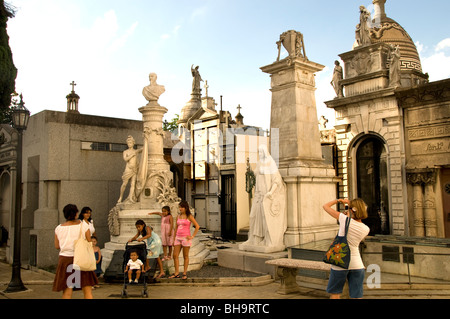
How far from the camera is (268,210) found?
884 cm

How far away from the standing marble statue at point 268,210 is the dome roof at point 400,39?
1239 centimetres

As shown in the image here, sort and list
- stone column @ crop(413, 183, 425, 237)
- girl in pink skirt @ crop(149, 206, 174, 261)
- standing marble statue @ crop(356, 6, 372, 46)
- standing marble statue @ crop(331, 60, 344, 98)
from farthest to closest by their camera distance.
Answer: standing marble statue @ crop(331, 60, 344, 98) < standing marble statue @ crop(356, 6, 372, 46) < stone column @ crop(413, 183, 425, 237) < girl in pink skirt @ crop(149, 206, 174, 261)

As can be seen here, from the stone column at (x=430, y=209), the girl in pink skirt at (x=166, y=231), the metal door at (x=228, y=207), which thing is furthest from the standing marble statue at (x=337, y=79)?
the girl in pink skirt at (x=166, y=231)

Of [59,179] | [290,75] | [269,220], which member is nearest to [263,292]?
[269,220]

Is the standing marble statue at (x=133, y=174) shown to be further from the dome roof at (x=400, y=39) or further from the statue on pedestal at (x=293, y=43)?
the dome roof at (x=400, y=39)

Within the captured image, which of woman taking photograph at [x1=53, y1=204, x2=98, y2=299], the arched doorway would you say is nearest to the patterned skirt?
woman taking photograph at [x1=53, y1=204, x2=98, y2=299]

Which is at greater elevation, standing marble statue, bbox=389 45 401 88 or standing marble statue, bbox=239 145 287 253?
standing marble statue, bbox=389 45 401 88

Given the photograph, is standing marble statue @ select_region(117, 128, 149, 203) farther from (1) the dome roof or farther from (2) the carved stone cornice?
(1) the dome roof

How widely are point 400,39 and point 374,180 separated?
7.68 meters

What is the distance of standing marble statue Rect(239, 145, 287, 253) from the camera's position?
8812 millimetres

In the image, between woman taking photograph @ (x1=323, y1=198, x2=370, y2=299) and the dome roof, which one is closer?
woman taking photograph @ (x1=323, y1=198, x2=370, y2=299)

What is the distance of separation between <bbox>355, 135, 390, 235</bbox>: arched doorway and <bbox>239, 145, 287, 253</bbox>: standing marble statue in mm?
7598

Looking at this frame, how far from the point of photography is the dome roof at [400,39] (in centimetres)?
1850

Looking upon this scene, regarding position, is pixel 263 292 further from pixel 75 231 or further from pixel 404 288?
pixel 75 231
